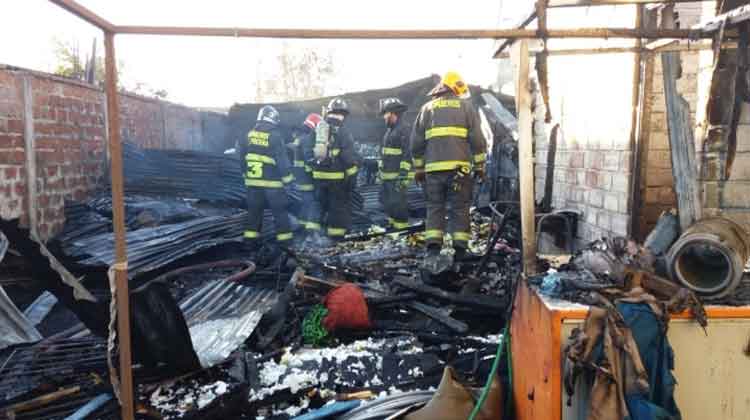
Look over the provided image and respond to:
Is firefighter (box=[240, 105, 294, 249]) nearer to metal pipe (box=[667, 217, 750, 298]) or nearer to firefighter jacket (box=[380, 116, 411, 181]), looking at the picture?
firefighter jacket (box=[380, 116, 411, 181])

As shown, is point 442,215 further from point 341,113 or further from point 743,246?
point 743,246

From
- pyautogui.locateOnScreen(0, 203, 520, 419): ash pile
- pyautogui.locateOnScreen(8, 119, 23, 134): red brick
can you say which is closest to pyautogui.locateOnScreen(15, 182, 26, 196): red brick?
pyautogui.locateOnScreen(8, 119, 23, 134): red brick

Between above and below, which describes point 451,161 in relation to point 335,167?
above

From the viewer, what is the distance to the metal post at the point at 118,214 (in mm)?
2234

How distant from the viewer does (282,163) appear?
299 inches

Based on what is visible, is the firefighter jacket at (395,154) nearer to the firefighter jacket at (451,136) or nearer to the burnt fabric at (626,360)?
the firefighter jacket at (451,136)

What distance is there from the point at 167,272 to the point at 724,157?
18.4ft

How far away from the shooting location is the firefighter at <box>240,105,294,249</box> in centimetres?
739

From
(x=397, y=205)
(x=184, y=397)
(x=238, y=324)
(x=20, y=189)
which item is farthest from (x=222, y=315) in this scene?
(x=397, y=205)

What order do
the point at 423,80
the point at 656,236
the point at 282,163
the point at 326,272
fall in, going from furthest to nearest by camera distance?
the point at 423,80, the point at 282,163, the point at 326,272, the point at 656,236

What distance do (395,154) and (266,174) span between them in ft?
7.77

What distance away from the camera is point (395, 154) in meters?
8.98

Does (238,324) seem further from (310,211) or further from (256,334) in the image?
(310,211)

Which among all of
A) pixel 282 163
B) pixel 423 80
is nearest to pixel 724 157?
pixel 282 163
